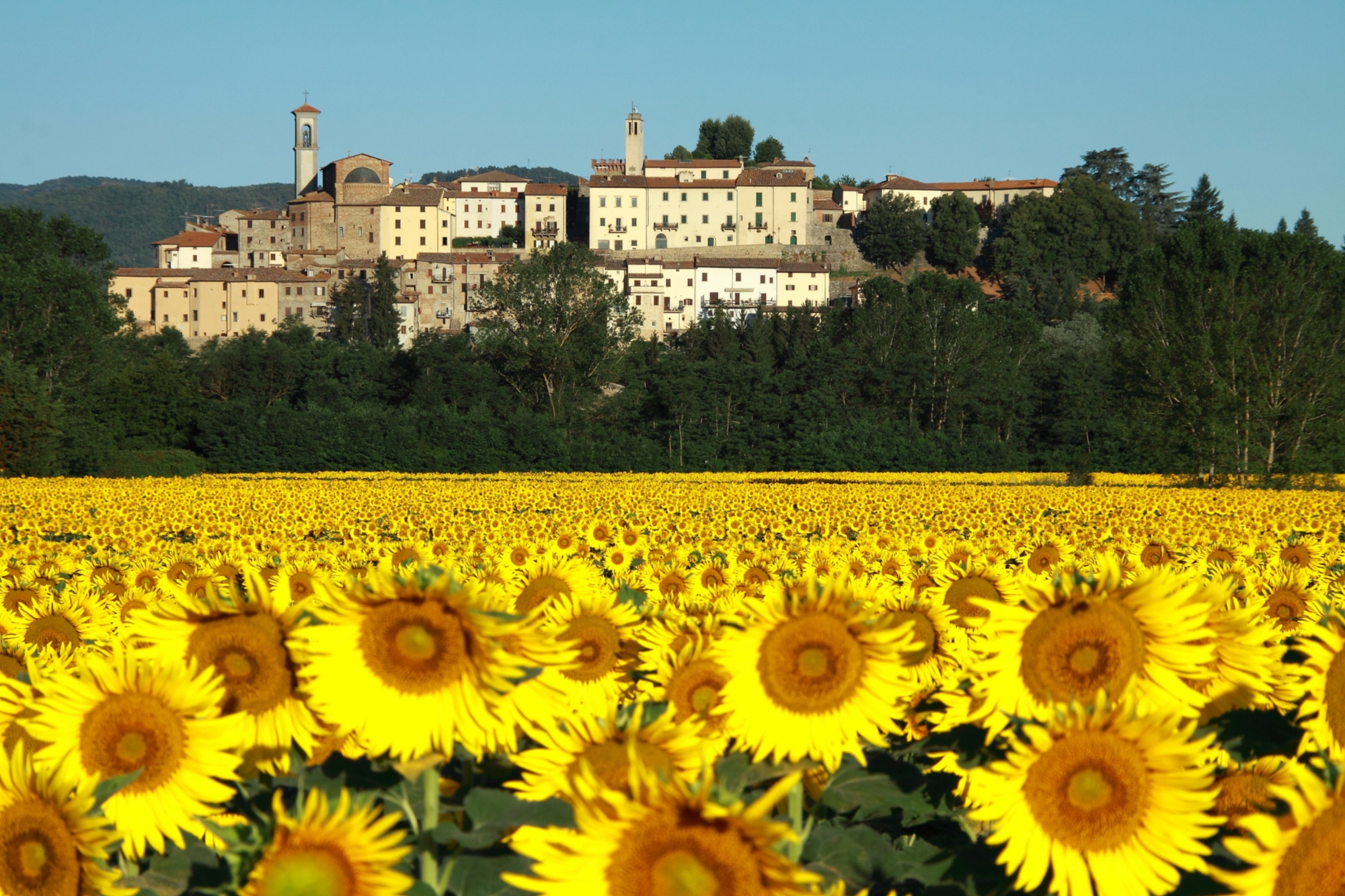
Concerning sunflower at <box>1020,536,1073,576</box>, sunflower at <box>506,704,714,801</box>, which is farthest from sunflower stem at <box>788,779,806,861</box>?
sunflower at <box>1020,536,1073,576</box>

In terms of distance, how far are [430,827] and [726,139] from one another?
6358 inches

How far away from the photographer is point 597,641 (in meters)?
3.47

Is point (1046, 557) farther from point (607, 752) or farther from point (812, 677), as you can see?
point (607, 752)

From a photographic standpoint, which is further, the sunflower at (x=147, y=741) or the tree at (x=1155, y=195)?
the tree at (x=1155, y=195)

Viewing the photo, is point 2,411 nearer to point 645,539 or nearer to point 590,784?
point 645,539

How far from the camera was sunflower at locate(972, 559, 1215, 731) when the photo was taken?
8.68ft

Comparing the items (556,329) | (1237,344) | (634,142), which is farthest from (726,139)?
(1237,344)

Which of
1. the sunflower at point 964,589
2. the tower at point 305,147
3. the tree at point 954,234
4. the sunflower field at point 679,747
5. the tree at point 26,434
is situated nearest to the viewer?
the sunflower field at point 679,747

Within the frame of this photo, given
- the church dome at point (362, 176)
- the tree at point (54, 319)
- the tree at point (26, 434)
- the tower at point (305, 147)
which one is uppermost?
the tower at point (305, 147)

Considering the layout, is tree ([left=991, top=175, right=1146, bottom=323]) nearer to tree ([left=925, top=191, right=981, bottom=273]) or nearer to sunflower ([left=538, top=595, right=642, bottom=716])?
tree ([left=925, top=191, right=981, bottom=273])

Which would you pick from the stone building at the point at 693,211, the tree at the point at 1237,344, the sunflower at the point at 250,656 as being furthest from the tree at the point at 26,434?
the stone building at the point at 693,211

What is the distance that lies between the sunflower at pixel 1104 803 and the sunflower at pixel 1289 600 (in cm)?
189

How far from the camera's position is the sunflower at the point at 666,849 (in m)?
1.78

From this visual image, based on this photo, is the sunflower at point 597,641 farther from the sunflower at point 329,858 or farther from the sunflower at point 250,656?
the sunflower at point 329,858
